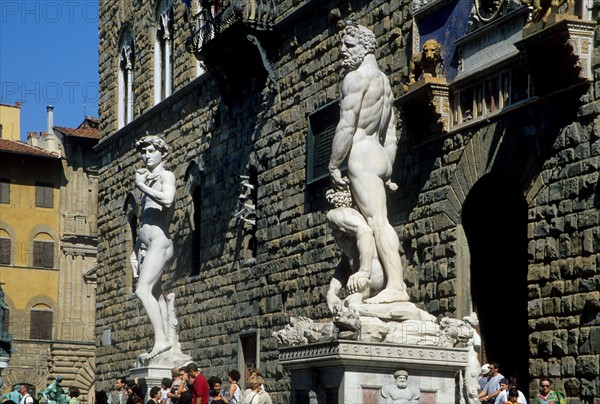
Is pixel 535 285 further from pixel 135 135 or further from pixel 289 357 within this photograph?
pixel 135 135

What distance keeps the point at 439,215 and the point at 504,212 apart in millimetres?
903

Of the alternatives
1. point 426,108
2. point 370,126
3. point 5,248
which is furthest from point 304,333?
point 5,248

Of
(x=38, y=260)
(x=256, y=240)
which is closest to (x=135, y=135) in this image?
(x=256, y=240)

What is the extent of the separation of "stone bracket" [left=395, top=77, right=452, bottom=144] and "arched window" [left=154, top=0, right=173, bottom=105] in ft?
39.2

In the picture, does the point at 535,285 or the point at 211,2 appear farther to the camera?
the point at 211,2

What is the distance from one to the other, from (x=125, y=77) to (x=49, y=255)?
23755 millimetres

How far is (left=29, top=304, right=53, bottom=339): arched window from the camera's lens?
5419cm

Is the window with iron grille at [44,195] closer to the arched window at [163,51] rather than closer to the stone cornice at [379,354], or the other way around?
the arched window at [163,51]

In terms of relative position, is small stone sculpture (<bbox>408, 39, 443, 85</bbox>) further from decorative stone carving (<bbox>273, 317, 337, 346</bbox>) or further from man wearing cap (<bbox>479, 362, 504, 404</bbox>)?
decorative stone carving (<bbox>273, 317, 337, 346</bbox>)

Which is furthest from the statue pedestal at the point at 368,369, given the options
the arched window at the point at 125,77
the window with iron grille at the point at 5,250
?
the window with iron grille at the point at 5,250

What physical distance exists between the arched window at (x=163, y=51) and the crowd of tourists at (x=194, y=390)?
41.6ft

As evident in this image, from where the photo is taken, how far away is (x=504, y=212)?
57.8 feet

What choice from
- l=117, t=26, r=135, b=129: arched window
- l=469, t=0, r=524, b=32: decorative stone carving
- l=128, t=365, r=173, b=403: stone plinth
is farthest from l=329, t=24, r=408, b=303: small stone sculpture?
l=117, t=26, r=135, b=129: arched window

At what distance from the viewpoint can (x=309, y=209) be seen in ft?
72.2
